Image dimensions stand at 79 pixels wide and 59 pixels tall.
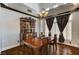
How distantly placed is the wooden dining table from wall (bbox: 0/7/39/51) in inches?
8.2

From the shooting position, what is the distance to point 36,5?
7.93 feet

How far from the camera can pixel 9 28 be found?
93.4 inches

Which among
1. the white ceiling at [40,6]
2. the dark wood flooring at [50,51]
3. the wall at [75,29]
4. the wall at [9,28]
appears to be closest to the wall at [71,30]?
the wall at [75,29]

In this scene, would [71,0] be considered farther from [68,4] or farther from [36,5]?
[36,5]

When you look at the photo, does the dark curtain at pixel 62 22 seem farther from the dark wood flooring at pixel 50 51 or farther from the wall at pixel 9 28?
the wall at pixel 9 28

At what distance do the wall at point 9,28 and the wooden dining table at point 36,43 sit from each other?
210mm

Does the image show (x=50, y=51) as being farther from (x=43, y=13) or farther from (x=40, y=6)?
(x=40, y=6)

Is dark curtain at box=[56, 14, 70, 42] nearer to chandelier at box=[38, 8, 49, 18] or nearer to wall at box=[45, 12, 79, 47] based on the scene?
wall at box=[45, 12, 79, 47]

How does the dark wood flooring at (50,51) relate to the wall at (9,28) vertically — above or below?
below

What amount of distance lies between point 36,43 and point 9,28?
58 cm

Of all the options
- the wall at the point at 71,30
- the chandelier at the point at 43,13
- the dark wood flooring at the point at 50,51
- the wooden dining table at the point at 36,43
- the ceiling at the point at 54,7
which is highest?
the ceiling at the point at 54,7

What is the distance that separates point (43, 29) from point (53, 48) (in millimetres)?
410

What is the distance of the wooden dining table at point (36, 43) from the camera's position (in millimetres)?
2393

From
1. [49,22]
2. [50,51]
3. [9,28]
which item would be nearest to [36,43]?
[50,51]
